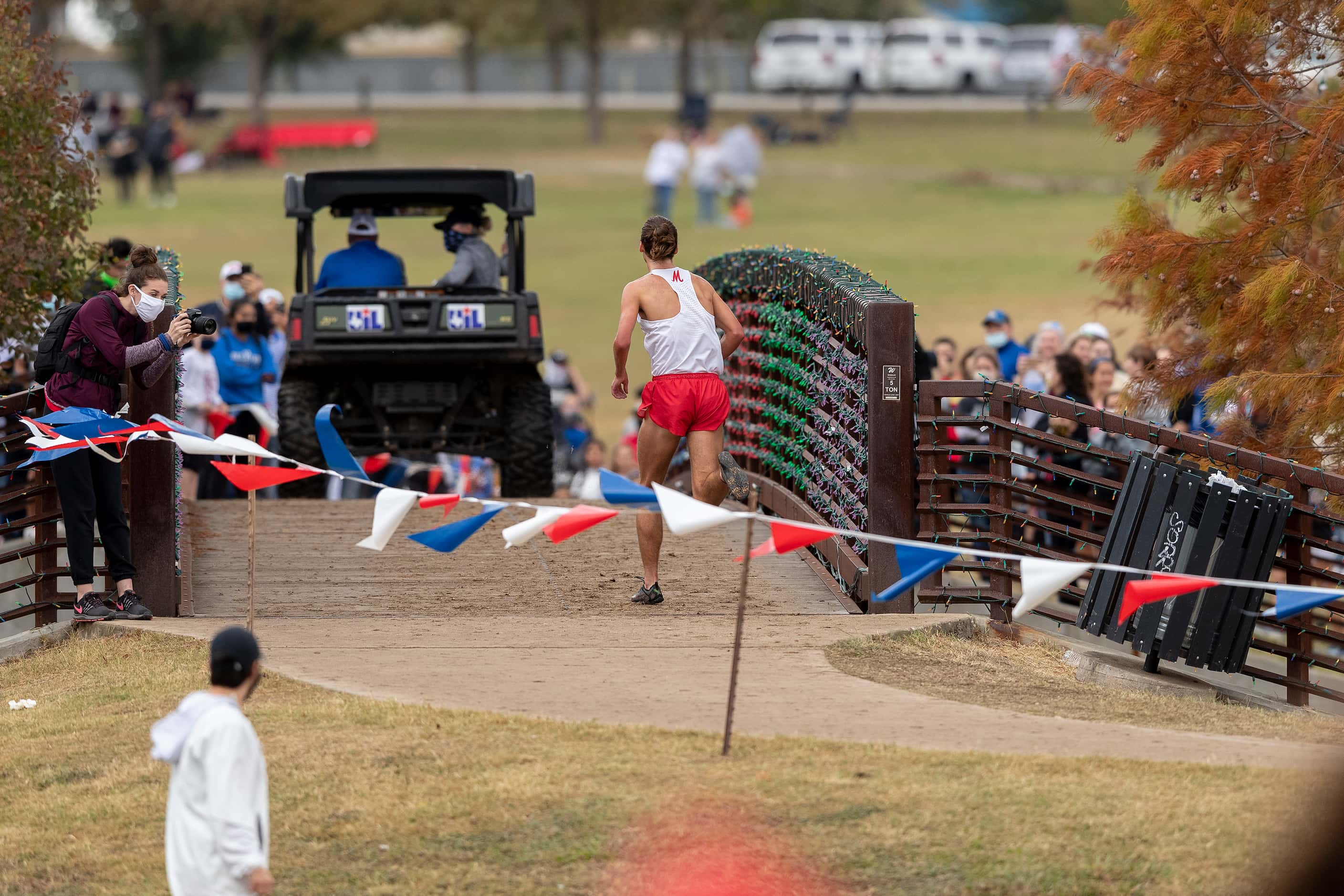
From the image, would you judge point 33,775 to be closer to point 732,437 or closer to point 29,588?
point 29,588

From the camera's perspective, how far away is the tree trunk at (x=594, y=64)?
49656 millimetres

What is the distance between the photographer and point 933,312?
25766 millimetres

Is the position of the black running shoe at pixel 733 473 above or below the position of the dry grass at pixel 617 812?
above

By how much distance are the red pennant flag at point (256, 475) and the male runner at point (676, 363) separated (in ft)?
5.21

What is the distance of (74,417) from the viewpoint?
838 cm

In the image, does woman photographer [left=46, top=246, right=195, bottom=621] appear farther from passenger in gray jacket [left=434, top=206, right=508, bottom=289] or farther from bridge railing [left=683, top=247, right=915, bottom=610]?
passenger in gray jacket [left=434, top=206, right=508, bottom=289]

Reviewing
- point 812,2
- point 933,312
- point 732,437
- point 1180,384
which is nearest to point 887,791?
point 1180,384

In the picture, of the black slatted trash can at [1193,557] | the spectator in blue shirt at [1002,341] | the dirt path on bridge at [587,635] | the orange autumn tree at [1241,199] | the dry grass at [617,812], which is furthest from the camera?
the spectator in blue shirt at [1002,341]

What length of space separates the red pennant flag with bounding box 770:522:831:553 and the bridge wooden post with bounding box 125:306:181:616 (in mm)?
3412

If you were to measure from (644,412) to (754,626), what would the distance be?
115cm

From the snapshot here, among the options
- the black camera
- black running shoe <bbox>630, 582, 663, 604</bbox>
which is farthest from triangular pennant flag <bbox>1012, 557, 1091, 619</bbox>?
the black camera

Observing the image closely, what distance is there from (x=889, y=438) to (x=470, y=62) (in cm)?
6159

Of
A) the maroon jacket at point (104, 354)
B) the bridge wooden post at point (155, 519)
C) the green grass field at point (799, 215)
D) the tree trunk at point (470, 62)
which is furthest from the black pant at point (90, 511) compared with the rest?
the tree trunk at point (470, 62)

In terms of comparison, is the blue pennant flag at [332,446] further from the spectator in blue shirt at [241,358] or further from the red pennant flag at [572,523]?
the spectator in blue shirt at [241,358]
